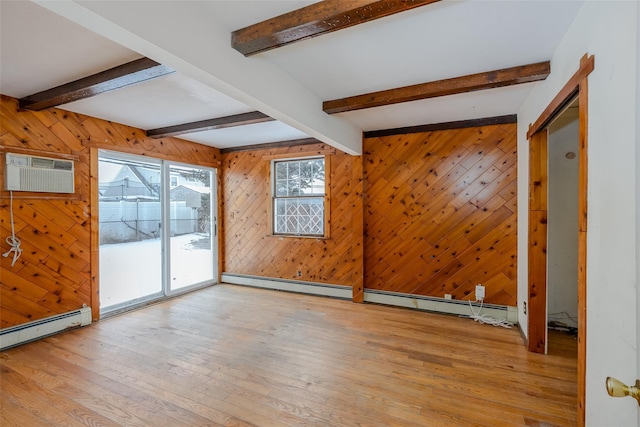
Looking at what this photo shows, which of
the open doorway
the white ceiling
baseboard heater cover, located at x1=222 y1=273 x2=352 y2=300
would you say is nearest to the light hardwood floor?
the open doorway

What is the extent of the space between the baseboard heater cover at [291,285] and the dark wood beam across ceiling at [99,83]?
359cm

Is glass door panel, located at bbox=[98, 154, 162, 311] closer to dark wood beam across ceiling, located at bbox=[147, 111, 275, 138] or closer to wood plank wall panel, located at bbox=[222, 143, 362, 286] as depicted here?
dark wood beam across ceiling, located at bbox=[147, 111, 275, 138]

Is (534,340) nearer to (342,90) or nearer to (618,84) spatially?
(618,84)

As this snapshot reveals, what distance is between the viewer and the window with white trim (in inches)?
190

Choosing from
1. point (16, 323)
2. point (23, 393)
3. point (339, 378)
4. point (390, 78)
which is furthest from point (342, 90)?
point (16, 323)

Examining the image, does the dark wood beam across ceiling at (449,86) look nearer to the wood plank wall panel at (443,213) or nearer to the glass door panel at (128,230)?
the wood plank wall panel at (443,213)

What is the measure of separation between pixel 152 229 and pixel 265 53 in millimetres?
3443

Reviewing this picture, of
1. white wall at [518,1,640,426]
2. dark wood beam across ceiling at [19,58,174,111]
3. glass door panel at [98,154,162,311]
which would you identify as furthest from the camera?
glass door panel at [98,154,162,311]

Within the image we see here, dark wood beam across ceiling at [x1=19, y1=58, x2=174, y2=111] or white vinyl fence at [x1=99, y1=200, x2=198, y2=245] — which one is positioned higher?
dark wood beam across ceiling at [x1=19, y1=58, x2=174, y2=111]

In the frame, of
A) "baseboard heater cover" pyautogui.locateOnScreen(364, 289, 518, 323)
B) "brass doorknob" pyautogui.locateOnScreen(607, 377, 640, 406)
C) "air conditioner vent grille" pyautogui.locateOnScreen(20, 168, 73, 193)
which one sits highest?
"air conditioner vent grille" pyautogui.locateOnScreen(20, 168, 73, 193)

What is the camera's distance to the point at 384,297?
432cm

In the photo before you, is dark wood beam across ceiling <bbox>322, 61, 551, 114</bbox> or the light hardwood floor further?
dark wood beam across ceiling <bbox>322, 61, 551, 114</bbox>

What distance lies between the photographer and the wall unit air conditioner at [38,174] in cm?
294

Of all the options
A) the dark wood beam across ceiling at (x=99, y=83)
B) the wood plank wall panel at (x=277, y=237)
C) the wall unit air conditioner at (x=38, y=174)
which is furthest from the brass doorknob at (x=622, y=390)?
the wall unit air conditioner at (x=38, y=174)
